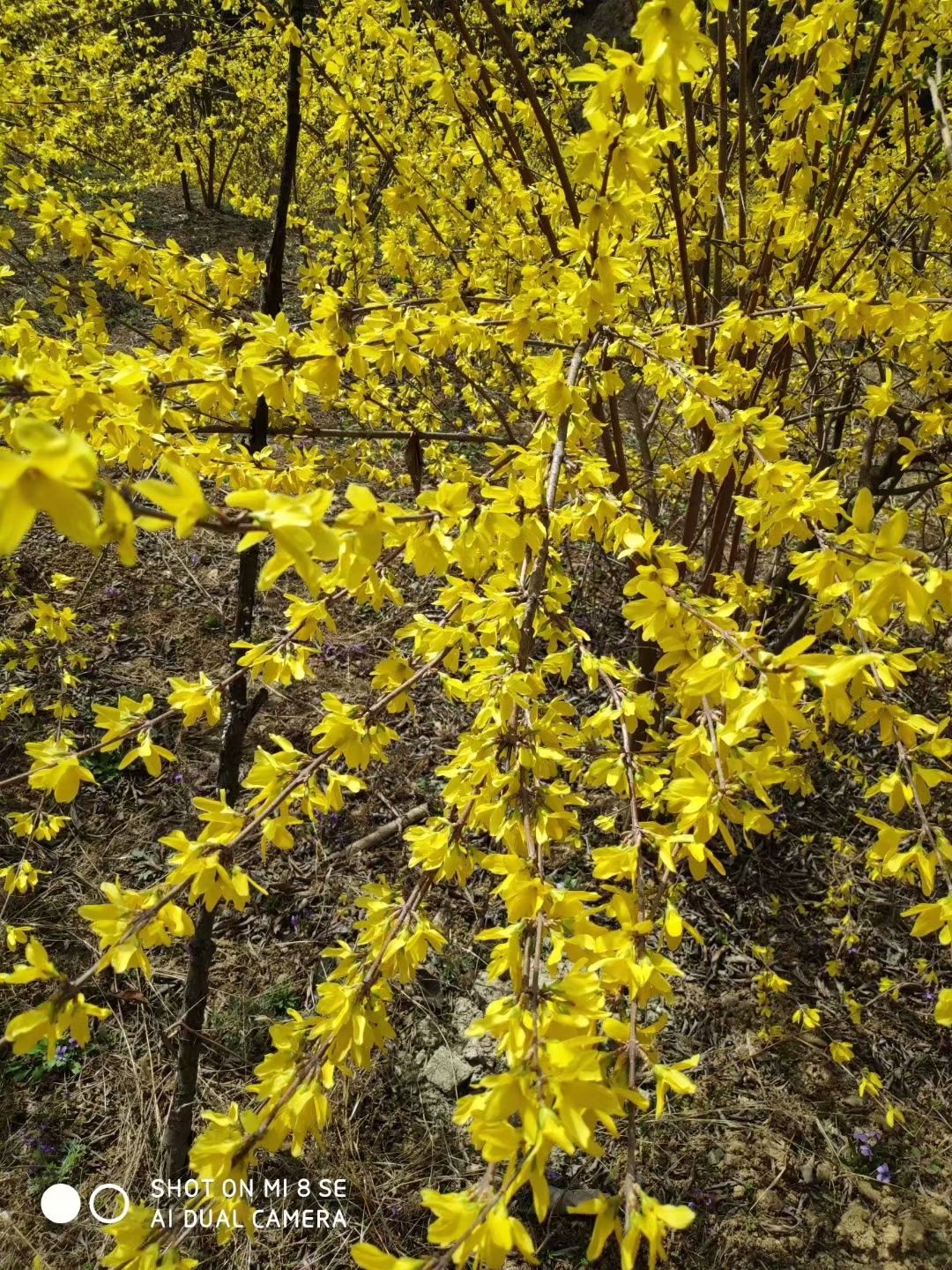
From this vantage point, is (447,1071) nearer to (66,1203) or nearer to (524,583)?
(66,1203)

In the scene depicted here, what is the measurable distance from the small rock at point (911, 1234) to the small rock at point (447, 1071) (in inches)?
55.4

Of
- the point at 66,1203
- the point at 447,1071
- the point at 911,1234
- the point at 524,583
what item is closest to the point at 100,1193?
the point at 66,1203

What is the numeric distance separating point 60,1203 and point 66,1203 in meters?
0.02

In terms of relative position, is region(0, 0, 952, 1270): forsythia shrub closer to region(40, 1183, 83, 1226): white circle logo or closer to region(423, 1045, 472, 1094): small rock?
region(423, 1045, 472, 1094): small rock

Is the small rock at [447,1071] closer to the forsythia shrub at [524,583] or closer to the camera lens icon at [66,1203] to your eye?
the forsythia shrub at [524,583]

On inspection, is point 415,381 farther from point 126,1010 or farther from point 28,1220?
point 28,1220

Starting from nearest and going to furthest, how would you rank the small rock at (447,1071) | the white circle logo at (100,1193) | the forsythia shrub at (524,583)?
the forsythia shrub at (524,583)
the white circle logo at (100,1193)
the small rock at (447,1071)

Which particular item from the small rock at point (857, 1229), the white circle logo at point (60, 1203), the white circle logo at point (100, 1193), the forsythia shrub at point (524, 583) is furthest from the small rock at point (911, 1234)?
the white circle logo at point (60, 1203)

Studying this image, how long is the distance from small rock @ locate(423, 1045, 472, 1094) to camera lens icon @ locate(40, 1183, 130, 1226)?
3.22ft

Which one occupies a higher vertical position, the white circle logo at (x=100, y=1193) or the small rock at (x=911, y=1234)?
the small rock at (x=911, y=1234)

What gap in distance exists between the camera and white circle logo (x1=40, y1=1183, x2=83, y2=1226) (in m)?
2.16

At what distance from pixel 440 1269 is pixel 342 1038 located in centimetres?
34

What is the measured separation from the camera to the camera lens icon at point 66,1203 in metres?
2.16

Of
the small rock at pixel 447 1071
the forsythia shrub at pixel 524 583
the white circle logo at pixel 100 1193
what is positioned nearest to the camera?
the forsythia shrub at pixel 524 583
